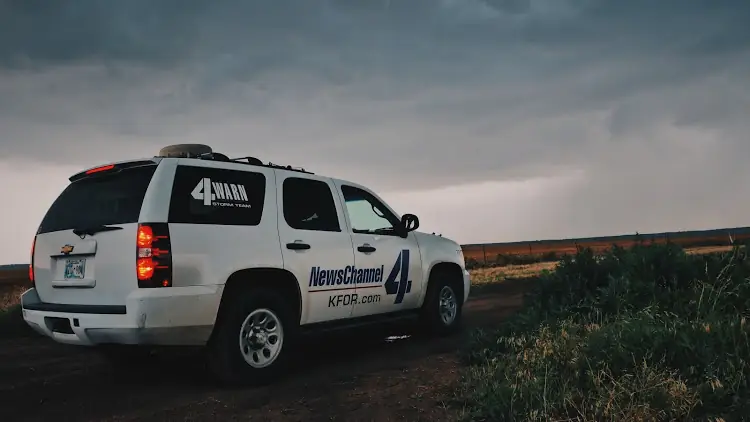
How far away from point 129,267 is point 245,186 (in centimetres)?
137

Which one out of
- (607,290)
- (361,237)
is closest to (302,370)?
(361,237)

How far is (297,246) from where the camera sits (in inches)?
240

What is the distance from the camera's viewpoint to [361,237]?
276 inches

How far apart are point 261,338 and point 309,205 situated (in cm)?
153

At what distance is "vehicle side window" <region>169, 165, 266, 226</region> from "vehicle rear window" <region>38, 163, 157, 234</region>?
0.29 meters

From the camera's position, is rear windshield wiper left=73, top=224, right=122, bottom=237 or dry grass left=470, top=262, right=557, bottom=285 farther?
dry grass left=470, top=262, right=557, bottom=285

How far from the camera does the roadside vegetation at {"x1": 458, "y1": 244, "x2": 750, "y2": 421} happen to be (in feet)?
12.5

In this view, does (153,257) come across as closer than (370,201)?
Yes

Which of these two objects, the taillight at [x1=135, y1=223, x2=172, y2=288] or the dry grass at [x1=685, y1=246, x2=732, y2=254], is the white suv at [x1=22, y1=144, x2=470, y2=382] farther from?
the dry grass at [x1=685, y1=246, x2=732, y2=254]

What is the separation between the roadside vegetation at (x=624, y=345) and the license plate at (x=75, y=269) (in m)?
3.39

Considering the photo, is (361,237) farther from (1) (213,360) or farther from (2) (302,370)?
(1) (213,360)

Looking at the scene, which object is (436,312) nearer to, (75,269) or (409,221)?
(409,221)

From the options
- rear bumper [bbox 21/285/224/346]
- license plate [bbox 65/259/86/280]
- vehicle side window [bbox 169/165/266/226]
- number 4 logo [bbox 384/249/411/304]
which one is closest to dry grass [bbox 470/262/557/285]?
number 4 logo [bbox 384/249/411/304]

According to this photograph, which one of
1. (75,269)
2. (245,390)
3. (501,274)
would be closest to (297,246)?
(245,390)
